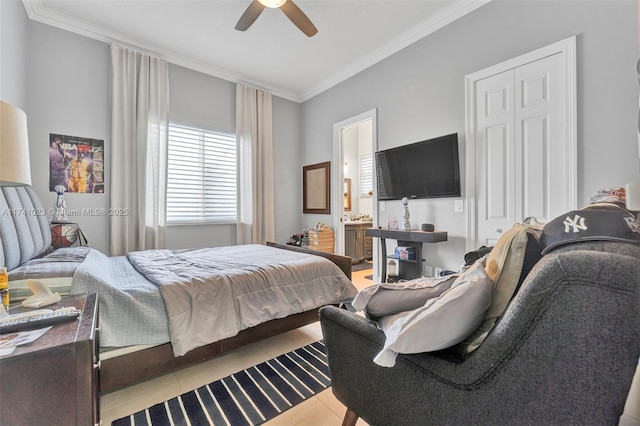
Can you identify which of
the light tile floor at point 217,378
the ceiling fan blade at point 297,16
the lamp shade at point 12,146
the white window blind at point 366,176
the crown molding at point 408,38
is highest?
the crown molding at point 408,38

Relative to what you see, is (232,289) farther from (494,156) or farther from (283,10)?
(494,156)

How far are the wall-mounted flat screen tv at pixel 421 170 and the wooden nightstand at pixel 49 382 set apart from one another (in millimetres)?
3068

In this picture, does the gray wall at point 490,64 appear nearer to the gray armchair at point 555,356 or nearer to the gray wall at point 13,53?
the gray armchair at point 555,356

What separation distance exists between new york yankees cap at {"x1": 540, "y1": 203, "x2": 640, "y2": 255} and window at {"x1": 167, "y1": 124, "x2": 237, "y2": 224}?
13.6 ft

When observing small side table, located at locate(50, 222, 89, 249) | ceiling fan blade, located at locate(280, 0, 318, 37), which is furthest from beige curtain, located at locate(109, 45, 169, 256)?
ceiling fan blade, located at locate(280, 0, 318, 37)

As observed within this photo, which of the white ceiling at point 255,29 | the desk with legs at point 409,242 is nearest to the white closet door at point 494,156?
the desk with legs at point 409,242

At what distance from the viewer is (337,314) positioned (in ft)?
3.81

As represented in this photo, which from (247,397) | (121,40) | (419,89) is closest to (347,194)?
(419,89)

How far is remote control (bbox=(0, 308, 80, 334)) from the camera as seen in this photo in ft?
3.21

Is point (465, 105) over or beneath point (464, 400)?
over

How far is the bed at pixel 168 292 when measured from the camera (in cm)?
153

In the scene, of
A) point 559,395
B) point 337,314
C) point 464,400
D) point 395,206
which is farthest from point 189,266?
point 395,206

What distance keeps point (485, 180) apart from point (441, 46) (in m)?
1.61

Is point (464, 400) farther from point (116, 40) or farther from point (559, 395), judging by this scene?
point (116, 40)
